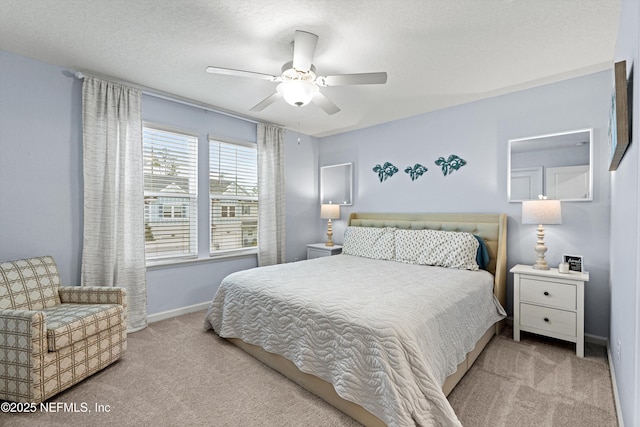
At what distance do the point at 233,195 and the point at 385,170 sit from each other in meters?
2.26

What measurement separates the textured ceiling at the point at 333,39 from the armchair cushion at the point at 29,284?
181 centimetres

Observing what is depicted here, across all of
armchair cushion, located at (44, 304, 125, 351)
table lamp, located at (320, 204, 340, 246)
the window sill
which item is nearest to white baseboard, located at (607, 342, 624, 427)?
table lamp, located at (320, 204, 340, 246)

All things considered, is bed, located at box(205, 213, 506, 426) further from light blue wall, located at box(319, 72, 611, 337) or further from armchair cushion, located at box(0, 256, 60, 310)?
armchair cushion, located at box(0, 256, 60, 310)

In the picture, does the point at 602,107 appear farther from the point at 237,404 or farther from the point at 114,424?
the point at 114,424

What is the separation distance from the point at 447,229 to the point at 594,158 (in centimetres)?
149

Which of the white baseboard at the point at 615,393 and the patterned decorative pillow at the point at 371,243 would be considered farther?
the patterned decorative pillow at the point at 371,243

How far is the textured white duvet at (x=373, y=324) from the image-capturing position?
1.57 meters

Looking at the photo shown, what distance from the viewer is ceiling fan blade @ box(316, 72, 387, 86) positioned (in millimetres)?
2152

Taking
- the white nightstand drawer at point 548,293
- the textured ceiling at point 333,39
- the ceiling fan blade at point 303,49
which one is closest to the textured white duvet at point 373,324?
the white nightstand drawer at point 548,293

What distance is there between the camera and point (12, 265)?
2.32m

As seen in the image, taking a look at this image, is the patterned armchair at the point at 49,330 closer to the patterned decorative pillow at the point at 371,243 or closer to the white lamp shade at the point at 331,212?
the patterned decorative pillow at the point at 371,243

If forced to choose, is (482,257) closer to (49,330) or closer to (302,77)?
(302,77)

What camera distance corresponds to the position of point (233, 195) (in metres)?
4.18

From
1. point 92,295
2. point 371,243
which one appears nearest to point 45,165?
point 92,295
